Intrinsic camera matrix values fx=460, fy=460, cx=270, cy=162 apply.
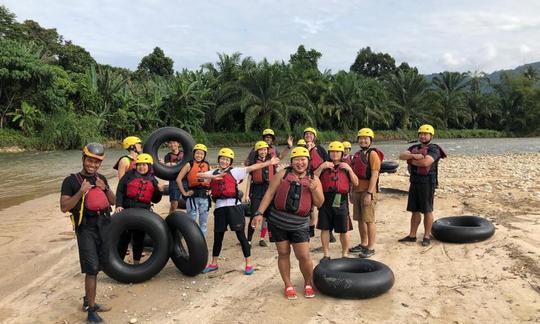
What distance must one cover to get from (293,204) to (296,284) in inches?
44.8

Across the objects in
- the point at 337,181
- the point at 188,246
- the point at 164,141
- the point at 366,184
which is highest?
the point at 164,141

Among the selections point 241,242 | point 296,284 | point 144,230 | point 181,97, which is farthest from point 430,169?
point 181,97

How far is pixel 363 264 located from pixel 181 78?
29723 mm

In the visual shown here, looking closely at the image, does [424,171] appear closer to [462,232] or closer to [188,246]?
[462,232]

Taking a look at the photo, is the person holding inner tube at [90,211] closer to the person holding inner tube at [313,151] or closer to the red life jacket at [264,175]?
the red life jacket at [264,175]

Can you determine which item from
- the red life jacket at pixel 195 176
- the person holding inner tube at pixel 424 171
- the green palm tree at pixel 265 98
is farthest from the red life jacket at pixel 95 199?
the green palm tree at pixel 265 98

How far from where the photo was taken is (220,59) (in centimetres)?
3525

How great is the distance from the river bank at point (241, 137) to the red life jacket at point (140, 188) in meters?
25.1

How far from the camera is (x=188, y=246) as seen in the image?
538 centimetres

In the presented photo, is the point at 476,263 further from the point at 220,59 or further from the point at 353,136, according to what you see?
the point at 353,136

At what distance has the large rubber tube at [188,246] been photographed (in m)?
5.36

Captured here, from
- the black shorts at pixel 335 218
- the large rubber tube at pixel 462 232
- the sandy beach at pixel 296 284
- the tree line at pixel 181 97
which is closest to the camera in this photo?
the sandy beach at pixel 296 284

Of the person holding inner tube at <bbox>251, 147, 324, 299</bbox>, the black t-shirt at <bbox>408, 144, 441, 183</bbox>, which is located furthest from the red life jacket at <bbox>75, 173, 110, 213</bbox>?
the black t-shirt at <bbox>408, 144, 441, 183</bbox>

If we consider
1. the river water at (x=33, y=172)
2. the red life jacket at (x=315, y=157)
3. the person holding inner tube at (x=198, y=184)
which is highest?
the red life jacket at (x=315, y=157)
